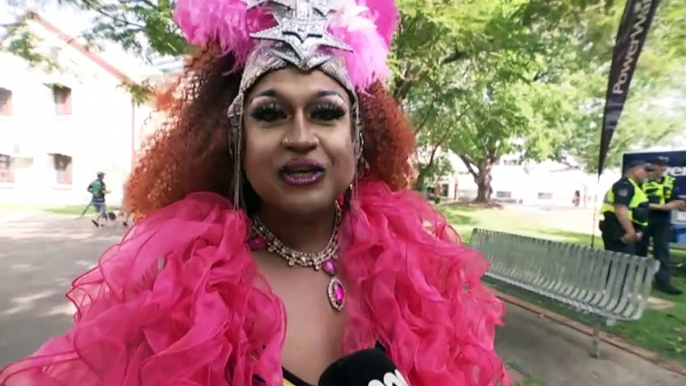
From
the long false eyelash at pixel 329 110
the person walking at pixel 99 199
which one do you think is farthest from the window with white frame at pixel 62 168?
the long false eyelash at pixel 329 110

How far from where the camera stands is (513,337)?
172 inches

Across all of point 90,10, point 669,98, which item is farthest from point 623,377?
point 669,98

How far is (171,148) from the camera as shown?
3.99ft

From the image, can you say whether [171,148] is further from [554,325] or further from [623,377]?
[554,325]

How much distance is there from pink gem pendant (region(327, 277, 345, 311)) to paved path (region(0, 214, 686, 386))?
2.77m

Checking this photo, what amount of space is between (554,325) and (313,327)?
4.23 m

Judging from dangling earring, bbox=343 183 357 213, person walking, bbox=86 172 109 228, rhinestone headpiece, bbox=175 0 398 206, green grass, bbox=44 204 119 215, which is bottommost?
green grass, bbox=44 204 119 215

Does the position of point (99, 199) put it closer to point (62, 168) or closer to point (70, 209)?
point (70, 209)

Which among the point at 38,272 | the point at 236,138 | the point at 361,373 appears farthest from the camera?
the point at 38,272

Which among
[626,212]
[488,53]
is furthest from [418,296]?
[488,53]

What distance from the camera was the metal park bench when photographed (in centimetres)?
381

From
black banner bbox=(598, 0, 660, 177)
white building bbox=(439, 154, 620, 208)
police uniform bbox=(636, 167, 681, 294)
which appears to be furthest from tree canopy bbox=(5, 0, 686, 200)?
white building bbox=(439, 154, 620, 208)

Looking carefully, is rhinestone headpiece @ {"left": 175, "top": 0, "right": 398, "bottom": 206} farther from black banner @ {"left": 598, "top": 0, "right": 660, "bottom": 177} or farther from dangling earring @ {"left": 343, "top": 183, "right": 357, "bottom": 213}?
black banner @ {"left": 598, "top": 0, "right": 660, "bottom": 177}

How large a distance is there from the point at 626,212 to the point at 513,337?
206 cm
